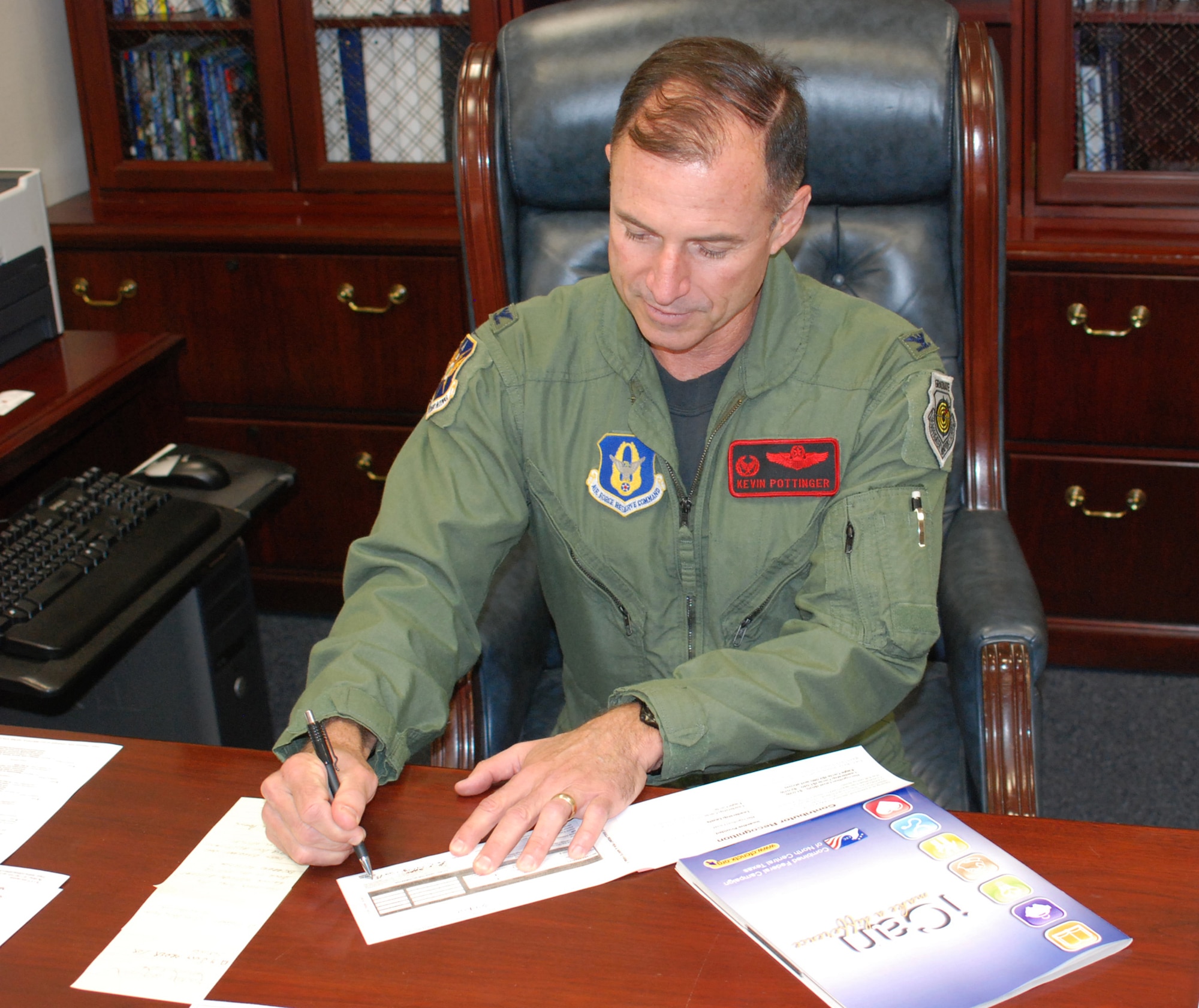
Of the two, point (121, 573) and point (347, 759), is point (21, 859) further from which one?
point (121, 573)

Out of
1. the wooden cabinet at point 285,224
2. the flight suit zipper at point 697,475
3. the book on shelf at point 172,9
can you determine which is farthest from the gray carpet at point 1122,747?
the book on shelf at point 172,9

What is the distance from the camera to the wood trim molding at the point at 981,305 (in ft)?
5.11

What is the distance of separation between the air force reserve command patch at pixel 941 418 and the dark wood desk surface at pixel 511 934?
420 millimetres

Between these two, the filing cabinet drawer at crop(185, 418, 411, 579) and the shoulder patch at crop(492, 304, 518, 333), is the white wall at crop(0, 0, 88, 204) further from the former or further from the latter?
the shoulder patch at crop(492, 304, 518, 333)

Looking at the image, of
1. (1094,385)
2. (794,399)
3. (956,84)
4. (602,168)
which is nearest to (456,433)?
(794,399)

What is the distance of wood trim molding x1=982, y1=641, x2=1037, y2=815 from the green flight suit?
0.12 m

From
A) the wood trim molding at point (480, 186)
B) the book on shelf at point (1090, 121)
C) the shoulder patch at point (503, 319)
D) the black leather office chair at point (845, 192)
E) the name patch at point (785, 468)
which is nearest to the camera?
the name patch at point (785, 468)

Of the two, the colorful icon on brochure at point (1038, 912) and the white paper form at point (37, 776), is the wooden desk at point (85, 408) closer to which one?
the white paper form at point (37, 776)

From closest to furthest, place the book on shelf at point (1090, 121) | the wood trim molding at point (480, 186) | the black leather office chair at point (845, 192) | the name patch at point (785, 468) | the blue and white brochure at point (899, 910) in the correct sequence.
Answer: the blue and white brochure at point (899, 910) → the name patch at point (785, 468) → the black leather office chair at point (845, 192) → the wood trim molding at point (480, 186) → the book on shelf at point (1090, 121)

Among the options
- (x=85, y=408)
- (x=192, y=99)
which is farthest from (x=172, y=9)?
(x=85, y=408)

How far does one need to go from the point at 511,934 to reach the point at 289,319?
1800 mm

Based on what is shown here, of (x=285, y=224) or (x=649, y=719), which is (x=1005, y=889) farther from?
(x=285, y=224)

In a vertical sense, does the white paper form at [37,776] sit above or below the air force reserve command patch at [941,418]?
below

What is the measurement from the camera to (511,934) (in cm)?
87
